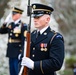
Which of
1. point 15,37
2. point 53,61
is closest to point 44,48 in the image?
point 53,61

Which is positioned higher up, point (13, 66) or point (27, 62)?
point (27, 62)

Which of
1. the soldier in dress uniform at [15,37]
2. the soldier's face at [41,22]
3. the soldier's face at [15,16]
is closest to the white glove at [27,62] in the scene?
the soldier's face at [41,22]

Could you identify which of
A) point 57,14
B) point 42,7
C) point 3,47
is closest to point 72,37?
point 57,14

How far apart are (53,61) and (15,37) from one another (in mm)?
3906

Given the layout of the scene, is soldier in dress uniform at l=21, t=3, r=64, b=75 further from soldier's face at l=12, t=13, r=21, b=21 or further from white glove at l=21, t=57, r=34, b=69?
soldier's face at l=12, t=13, r=21, b=21

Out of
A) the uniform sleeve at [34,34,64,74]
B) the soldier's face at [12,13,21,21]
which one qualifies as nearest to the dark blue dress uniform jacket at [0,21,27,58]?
A: the soldier's face at [12,13,21,21]

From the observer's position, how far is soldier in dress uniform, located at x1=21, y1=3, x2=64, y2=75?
618 centimetres

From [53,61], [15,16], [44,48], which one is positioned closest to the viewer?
[53,61]

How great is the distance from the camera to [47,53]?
6328 millimetres

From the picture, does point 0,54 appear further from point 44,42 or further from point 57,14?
point 44,42

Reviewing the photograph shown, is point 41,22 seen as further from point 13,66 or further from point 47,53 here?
point 13,66

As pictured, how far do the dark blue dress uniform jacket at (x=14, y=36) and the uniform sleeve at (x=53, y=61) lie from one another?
3612 mm

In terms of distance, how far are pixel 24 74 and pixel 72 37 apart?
2418cm

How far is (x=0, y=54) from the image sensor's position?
1128cm
